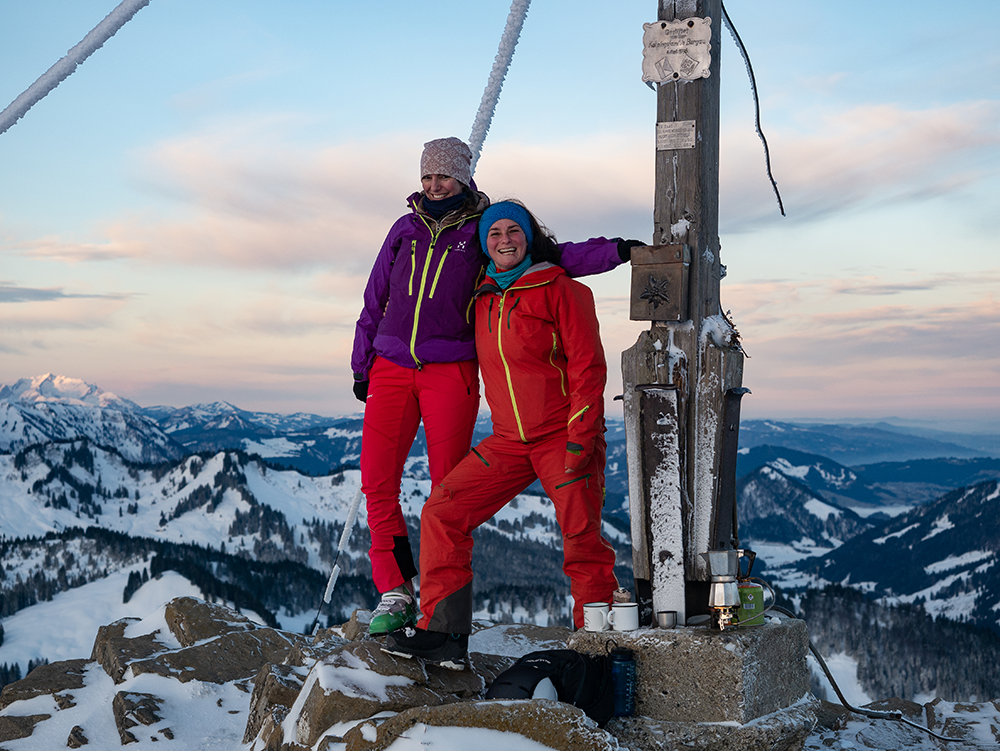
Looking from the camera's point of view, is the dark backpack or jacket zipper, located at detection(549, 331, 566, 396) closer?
the dark backpack

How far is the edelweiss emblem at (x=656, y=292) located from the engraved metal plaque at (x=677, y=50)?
4.32 feet

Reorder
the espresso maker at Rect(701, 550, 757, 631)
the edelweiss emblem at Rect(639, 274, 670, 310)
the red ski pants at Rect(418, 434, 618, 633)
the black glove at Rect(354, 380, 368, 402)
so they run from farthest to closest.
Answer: the black glove at Rect(354, 380, 368, 402)
the edelweiss emblem at Rect(639, 274, 670, 310)
the red ski pants at Rect(418, 434, 618, 633)
the espresso maker at Rect(701, 550, 757, 631)

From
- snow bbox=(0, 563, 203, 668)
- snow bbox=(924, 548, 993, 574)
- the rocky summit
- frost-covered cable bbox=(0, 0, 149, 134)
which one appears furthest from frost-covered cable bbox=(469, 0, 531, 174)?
snow bbox=(924, 548, 993, 574)

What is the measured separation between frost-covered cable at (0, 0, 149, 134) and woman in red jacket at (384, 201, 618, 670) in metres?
2.78

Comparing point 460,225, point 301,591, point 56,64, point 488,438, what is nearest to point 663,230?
point 460,225

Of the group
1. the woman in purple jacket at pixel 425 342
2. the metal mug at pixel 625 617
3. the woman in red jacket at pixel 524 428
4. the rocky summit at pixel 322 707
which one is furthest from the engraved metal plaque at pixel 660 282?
the rocky summit at pixel 322 707

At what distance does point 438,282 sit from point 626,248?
1241 millimetres

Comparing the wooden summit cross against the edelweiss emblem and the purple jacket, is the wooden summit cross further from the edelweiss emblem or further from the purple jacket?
the purple jacket

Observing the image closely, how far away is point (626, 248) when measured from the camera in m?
5.16

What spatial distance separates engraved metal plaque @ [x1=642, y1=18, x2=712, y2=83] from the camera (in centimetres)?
509

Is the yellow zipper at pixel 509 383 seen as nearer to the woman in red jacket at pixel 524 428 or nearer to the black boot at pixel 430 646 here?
the woman in red jacket at pixel 524 428

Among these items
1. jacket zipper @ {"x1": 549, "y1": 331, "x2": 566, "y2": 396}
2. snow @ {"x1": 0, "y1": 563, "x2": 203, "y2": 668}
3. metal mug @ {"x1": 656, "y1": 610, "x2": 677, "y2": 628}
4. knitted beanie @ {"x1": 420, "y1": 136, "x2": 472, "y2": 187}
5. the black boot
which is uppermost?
knitted beanie @ {"x1": 420, "y1": 136, "x2": 472, "y2": 187}

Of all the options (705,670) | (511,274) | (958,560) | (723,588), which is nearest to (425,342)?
(511,274)

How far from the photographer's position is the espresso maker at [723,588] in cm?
466
